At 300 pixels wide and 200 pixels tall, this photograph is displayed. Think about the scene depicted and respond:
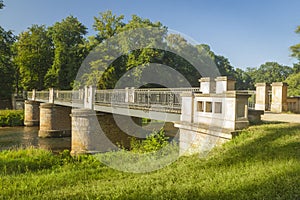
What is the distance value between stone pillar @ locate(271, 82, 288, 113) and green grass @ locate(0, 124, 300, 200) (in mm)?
5015

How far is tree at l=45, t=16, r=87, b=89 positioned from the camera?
103 ft

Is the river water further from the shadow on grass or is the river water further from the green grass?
the shadow on grass

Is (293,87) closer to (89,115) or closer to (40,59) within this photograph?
(89,115)

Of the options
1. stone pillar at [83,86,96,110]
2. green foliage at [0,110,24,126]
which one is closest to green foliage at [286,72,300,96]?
stone pillar at [83,86,96,110]

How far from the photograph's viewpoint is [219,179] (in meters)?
3.75

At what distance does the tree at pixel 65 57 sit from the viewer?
3147 cm

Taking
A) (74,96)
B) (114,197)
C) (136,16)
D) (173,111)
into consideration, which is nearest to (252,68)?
(136,16)

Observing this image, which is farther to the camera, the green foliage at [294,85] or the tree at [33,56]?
the tree at [33,56]

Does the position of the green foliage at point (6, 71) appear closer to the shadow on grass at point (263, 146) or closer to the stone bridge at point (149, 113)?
the stone bridge at point (149, 113)

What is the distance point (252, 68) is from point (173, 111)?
75.9 m

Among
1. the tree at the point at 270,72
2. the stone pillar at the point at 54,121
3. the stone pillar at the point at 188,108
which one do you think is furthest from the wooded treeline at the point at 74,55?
the tree at the point at 270,72

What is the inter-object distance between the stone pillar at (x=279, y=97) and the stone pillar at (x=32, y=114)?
22.5 metres

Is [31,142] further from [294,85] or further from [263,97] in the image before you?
[294,85]

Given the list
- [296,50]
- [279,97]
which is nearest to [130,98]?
[279,97]
